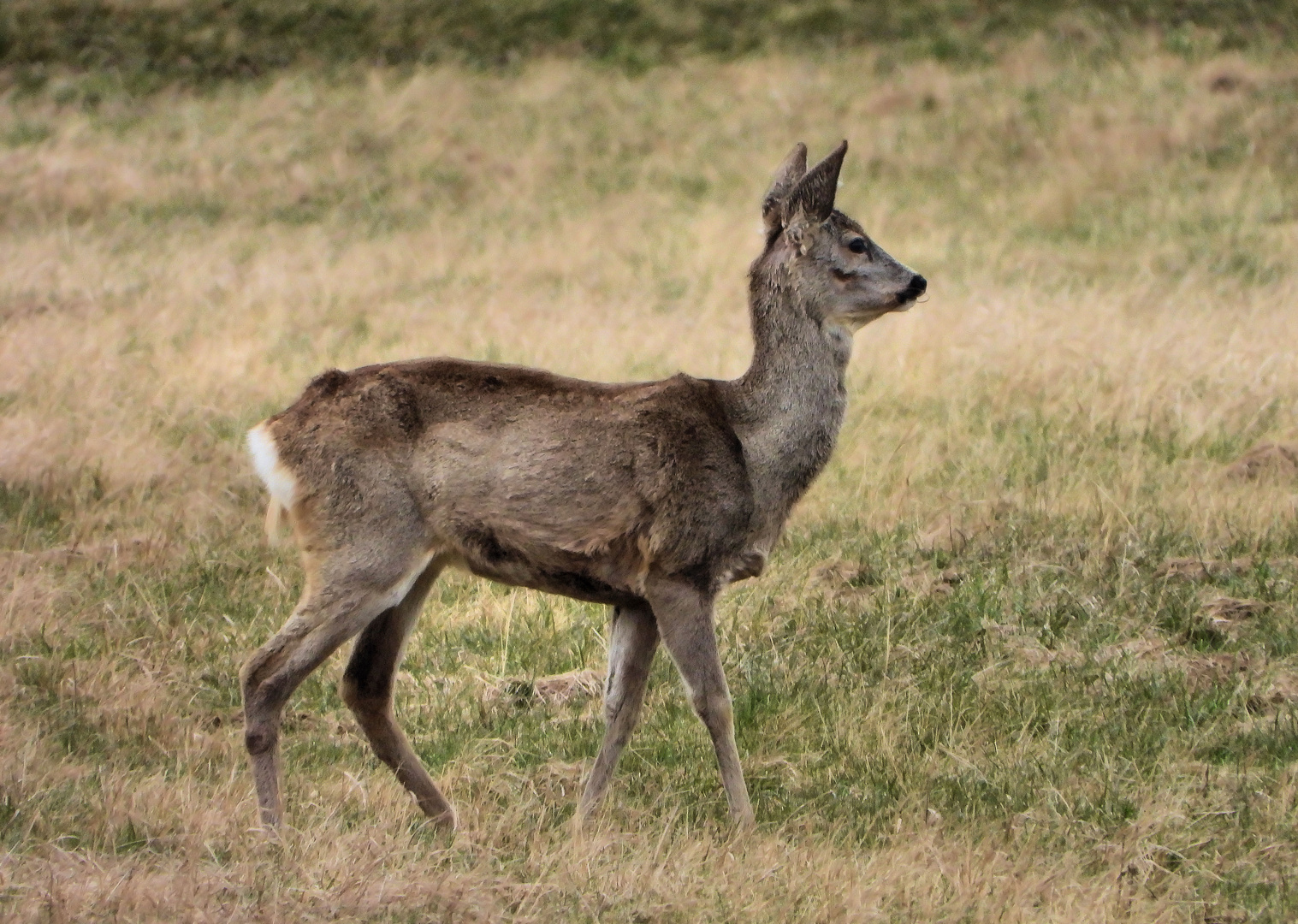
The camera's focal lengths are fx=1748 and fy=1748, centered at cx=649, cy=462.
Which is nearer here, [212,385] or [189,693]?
[189,693]

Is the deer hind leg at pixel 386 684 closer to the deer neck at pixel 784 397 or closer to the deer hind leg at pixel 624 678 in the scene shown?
the deer hind leg at pixel 624 678

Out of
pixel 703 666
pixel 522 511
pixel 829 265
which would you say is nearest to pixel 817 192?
pixel 829 265

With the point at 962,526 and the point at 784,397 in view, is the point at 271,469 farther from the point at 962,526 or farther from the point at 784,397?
the point at 962,526

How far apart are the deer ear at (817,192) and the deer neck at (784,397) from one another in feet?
0.68

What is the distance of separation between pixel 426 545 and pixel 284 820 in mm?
900

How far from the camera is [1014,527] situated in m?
7.98

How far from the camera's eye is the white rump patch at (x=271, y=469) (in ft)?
17.3

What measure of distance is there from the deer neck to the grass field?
93 centimetres

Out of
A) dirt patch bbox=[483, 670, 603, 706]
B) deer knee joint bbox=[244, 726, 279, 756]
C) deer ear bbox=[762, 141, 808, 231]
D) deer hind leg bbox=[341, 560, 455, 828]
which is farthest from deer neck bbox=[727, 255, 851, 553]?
deer knee joint bbox=[244, 726, 279, 756]

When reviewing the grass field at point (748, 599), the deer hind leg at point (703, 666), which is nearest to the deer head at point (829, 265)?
the deer hind leg at point (703, 666)

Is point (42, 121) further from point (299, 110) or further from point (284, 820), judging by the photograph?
point (284, 820)

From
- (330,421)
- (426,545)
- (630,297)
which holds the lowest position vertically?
(630,297)

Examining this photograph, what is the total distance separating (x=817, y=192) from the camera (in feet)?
18.8

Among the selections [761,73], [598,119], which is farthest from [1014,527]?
[761,73]
